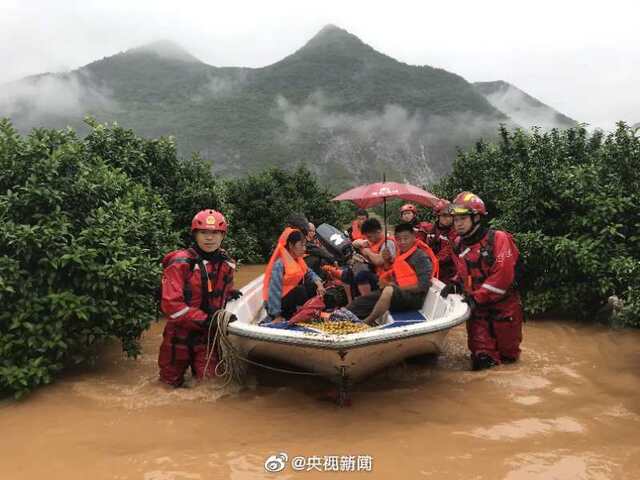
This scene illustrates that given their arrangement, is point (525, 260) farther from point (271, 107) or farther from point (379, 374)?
point (271, 107)

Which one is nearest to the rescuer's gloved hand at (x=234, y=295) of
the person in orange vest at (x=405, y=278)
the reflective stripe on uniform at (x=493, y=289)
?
the person in orange vest at (x=405, y=278)

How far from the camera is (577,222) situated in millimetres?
6938

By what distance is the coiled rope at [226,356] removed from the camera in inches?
184

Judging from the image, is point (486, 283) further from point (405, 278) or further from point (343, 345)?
point (343, 345)

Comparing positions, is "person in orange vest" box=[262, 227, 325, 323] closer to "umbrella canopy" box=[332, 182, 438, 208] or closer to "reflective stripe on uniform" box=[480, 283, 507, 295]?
"umbrella canopy" box=[332, 182, 438, 208]

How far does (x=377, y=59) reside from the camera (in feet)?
353

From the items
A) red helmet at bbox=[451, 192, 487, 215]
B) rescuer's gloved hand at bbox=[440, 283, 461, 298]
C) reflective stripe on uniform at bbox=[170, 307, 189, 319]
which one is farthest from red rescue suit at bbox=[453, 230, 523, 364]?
reflective stripe on uniform at bbox=[170, 307, 189, 319]

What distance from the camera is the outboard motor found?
7719 mm

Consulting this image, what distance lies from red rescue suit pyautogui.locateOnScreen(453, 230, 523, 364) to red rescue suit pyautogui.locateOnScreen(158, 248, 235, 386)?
7.62 ft

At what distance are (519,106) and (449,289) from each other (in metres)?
136

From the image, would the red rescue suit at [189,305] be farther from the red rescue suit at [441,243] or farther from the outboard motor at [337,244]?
the red rescue suit at [441,243]

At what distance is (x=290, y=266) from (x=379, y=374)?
4.42ft

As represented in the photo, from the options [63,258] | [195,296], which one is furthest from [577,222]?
[63,258]

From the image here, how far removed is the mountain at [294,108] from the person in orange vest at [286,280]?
58.6 m
